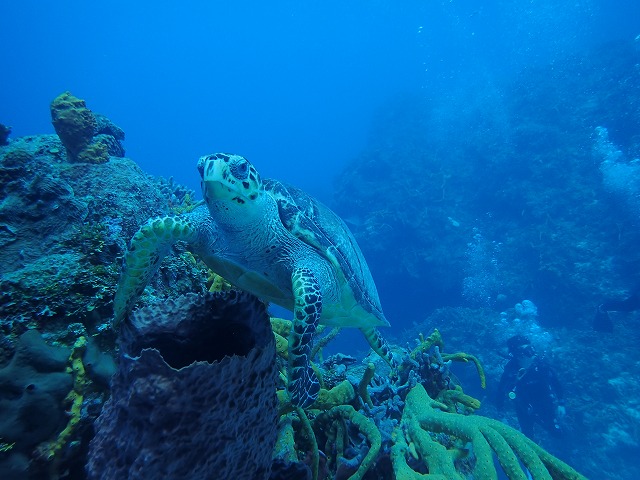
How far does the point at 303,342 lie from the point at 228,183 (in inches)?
55.7

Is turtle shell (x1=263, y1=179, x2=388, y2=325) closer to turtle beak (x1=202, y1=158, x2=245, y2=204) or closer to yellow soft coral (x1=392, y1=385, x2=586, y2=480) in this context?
turtle beak (x1=202, y1=158, x2=245, y2=204)

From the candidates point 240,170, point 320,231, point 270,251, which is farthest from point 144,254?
point 320,231

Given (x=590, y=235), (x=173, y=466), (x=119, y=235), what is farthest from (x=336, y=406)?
(x=590, y=235)

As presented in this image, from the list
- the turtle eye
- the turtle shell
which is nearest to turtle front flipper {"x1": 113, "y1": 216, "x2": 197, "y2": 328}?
the turtle eye

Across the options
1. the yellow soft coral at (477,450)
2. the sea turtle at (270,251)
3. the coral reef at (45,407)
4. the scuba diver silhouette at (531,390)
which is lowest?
the coral reef at (45,407)

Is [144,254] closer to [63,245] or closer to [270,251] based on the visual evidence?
[63,245]

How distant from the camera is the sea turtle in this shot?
241 cm

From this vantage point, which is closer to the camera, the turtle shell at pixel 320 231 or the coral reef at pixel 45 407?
the coral reef at pixel 45 407

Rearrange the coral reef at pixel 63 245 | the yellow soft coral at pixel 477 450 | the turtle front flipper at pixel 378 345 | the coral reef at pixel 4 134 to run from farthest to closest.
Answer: the coral reef at pixel 4 134 → the turtle front flipper at pixel 378 345 → the yellow soft coral at pixel 477 450 → the coral reef at pixel 63 245

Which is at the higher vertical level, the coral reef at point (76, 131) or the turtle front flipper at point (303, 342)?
the coral reef at point (76, 131)

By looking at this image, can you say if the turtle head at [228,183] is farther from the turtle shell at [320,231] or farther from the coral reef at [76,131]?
the coral reef at [76,131]

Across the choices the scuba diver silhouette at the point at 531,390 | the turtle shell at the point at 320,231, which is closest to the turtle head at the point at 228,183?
the turtle shell at the point at 320,231

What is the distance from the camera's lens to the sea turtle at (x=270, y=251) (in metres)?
2.41

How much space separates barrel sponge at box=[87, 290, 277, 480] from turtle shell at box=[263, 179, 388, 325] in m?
2.07
